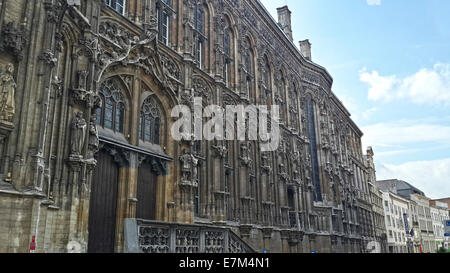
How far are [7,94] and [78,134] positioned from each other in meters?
3.12

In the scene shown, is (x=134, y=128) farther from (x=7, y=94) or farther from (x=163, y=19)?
(x=163, y=19)

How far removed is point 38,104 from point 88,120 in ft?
8.99

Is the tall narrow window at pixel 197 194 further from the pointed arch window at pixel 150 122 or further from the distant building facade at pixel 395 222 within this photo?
the distant building facade at pixel 395 222

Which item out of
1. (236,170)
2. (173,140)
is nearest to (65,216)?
(173,140)

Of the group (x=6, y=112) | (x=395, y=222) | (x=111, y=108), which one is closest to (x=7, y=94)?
(x=6, y=112)

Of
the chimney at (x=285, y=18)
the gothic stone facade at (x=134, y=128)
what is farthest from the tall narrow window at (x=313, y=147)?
the chimney at (x=285, y=18)

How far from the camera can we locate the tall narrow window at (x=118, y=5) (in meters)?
16.4

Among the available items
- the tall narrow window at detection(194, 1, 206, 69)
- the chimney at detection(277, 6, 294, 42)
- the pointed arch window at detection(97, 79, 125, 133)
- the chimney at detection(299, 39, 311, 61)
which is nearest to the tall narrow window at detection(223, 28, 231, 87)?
the tall narrow window at detection(194, 1, 206, 69)

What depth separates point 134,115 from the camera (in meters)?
16.2

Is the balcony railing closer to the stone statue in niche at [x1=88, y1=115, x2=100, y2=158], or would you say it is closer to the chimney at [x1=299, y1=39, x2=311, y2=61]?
the stone statue in niche at [x1=88, y1=115, x2=100, y2=158]

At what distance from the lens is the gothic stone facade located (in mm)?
10352

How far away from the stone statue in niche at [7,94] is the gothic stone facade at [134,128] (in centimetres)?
3
